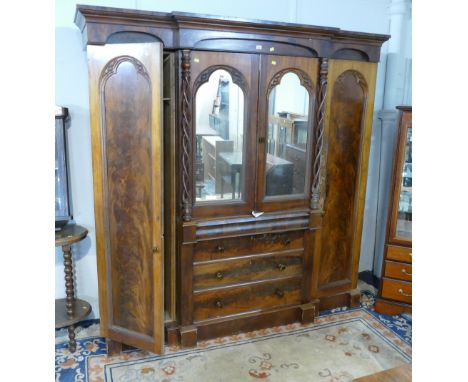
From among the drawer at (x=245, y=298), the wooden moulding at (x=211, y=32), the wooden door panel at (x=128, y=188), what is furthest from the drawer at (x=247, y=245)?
the wooden moulding at (x=211, y=32)

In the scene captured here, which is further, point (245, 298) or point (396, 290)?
point (396, 290)

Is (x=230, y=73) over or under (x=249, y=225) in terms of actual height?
over

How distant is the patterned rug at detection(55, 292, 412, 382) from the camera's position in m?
2.33

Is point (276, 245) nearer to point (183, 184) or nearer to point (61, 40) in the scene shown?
point (183, 184)

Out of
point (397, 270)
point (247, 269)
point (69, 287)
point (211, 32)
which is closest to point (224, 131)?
point (211, 32)

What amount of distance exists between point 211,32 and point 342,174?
134 cm

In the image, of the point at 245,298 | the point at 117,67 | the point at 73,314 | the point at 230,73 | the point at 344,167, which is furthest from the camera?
the point at 344,167

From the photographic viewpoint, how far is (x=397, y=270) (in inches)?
116

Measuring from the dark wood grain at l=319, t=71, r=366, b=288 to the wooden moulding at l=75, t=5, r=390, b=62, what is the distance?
31cm

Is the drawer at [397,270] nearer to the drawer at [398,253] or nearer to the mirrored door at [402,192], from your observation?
the drawer at [398,253]

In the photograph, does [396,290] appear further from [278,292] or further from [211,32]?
[211,32]

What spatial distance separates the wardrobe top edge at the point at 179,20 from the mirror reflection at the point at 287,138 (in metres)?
0.28
